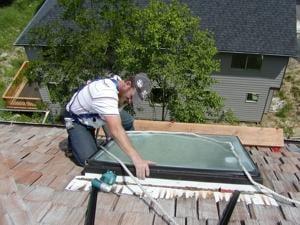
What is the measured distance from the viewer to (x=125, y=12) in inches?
552

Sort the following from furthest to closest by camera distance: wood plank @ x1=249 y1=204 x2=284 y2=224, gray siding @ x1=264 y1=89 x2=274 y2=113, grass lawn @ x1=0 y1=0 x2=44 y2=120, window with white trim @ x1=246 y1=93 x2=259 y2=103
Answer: grass lawn @ x1=0 y1=0 x2=44 y2=120
window with white trim @ x1=246 y1=93 x2=259 y2=103
gray siding @ x1=264 y1=89 x2=274 y2=113
wood plank @ x1=249 y1=204 x2=284 y2=224

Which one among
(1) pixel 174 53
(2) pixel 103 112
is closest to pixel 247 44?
(1) pixel 174 53

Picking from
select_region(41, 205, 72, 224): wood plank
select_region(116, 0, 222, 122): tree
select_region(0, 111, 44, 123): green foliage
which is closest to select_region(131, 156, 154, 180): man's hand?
select_region(41, 205, 72, 224): wood plank

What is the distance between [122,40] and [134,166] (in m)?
9.96

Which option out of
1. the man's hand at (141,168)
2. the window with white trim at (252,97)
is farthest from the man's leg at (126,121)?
the window with white trim at (252,97)

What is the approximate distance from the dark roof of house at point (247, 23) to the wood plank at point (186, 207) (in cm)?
1586

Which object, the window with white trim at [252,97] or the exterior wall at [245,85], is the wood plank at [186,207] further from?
the window with white trim at [252,97]

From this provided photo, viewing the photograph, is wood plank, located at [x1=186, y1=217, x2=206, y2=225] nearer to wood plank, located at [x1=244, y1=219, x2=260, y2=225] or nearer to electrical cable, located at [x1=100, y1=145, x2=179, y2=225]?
electrical cable, located at [x1=100, y1=145, x2=179, y2=225]

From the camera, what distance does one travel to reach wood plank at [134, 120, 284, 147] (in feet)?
19.7

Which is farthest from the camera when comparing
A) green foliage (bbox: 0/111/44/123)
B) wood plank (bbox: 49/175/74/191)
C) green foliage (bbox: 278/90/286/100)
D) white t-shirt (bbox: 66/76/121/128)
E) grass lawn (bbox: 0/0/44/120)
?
grass lawn (bbox: 0/0/44/120)

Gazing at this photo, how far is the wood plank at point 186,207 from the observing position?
3186 mm

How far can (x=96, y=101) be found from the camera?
4.21 metres

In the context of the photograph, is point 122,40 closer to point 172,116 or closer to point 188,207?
point 172,116

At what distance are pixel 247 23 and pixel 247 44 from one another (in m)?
1.63
